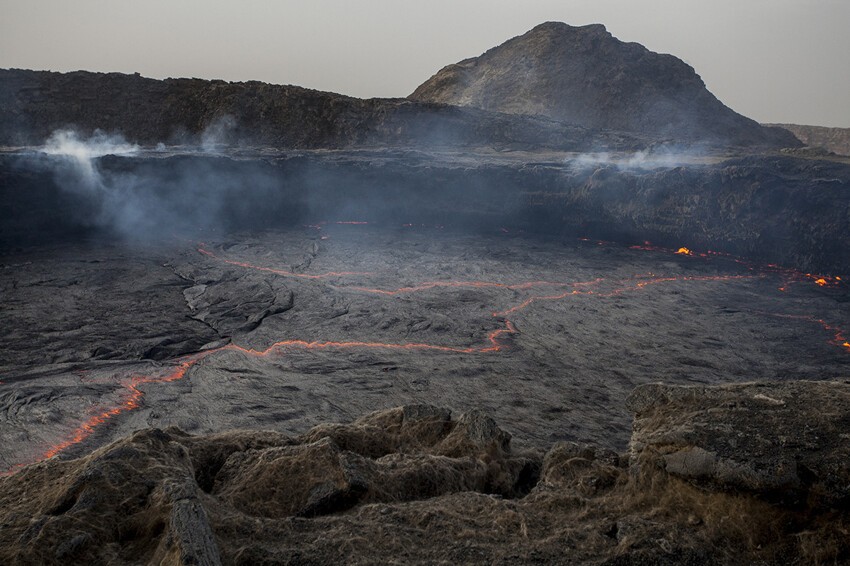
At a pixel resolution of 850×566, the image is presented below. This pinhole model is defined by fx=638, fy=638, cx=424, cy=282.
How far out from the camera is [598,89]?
36188 mm

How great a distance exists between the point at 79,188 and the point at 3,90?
1150cm

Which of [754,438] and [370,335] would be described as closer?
[754,438]

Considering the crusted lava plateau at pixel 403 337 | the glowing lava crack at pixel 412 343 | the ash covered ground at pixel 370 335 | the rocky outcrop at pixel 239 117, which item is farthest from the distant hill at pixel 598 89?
the ash covered ground at pixel 370 335

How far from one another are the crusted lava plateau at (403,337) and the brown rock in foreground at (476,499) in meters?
0.01

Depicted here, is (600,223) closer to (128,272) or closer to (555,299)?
(555,299)

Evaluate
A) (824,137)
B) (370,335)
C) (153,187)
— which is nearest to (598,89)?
(824,137)

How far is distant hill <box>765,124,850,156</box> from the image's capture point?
37.6m

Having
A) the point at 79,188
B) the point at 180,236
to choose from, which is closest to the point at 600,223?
the point at 180,236

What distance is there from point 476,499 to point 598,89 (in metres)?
36.4

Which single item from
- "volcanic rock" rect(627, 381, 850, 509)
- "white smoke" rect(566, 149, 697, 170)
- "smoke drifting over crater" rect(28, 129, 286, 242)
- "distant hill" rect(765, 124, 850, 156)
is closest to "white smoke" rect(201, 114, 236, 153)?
"smoke drifting over crater" rect(28, 129, 286, 242)

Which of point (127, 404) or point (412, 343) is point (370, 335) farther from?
point (127, 404)

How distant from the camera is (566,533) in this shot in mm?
2875

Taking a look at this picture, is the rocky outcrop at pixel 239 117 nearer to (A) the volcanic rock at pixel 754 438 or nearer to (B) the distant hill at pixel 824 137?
(A) the volcanic rock at pixel 754 438

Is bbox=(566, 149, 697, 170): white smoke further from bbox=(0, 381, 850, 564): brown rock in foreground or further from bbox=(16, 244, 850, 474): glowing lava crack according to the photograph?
bbox=(0, 381, 850, 564): brown rock in foreground
